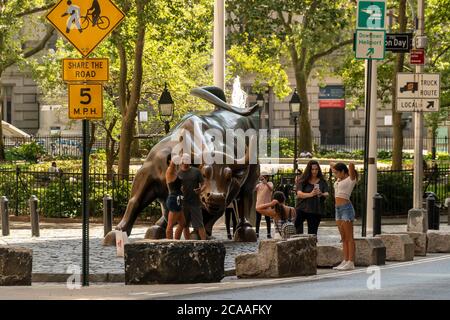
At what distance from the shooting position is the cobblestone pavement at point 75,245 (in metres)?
22.3

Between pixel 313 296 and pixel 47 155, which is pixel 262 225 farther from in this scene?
pixel 47 155

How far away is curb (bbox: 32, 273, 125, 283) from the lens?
20656mm

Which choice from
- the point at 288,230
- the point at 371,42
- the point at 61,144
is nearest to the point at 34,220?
the point at 288,230

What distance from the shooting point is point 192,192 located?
24000mm

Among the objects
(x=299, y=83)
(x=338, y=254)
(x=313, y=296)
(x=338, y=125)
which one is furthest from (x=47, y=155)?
(x=313, y=296)

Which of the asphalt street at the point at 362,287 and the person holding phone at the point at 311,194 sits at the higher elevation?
the person holding phone at the point at 311,194

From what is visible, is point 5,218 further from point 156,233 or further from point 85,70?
point 85,70

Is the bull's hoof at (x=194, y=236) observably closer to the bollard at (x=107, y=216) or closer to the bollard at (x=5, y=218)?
the bollard at (x=107, y=216)

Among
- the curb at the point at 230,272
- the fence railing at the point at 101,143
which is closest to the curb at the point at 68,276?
the curb at the point at 230,272

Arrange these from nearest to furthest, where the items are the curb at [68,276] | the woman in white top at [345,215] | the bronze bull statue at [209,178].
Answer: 1. the curb at [68,276]
2. the woman in white top at [345,215]
3. the bronze bull statue at [209,178]

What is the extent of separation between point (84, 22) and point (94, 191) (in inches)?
715

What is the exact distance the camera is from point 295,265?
20453 mm

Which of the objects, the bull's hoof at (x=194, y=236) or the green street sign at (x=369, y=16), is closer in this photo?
the bull's hoof at (x=194, y=236)

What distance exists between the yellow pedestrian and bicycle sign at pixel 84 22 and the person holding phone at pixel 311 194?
682 cm
